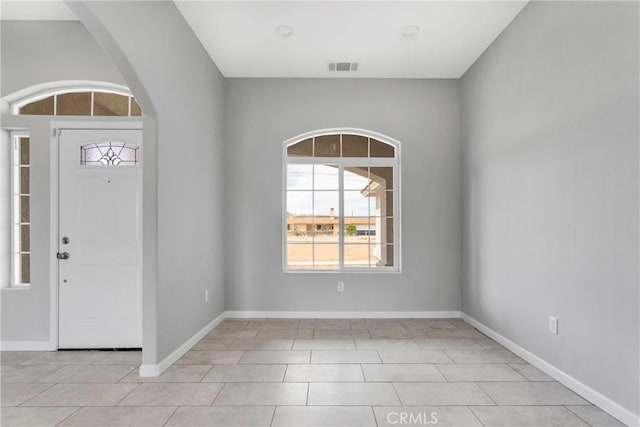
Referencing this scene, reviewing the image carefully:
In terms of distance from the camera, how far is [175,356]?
3176 mm

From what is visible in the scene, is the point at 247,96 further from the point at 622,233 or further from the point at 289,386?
the point at 622,233

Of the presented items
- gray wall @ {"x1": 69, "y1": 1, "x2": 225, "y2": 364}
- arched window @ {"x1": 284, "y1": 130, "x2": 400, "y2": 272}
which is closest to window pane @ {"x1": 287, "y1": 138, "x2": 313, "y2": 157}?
arched window @ {"x1": 284, "y1": 130, "x2": 400, "y2": 272}

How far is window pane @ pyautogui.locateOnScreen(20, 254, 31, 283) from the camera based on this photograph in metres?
3.59

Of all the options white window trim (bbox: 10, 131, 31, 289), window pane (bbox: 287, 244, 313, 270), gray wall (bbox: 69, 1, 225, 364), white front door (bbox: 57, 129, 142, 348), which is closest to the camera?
gray wall (bbox: 69, 1, 225, 364)

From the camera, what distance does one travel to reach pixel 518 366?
3.04 metres

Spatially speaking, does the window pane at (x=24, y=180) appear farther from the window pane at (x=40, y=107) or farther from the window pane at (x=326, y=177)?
the window pane at (x=326, y=177)

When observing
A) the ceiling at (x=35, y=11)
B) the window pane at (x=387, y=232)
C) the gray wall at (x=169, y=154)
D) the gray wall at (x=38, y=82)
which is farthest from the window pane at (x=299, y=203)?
the ceiling at (x=35, y=11)

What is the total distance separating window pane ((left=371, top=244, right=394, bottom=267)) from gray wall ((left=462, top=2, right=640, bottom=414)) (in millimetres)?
1162

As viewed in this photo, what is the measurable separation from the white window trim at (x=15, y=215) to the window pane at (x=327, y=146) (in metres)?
3.16

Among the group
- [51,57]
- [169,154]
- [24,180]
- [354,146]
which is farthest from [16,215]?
[354,146]

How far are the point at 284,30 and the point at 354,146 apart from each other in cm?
→ 177

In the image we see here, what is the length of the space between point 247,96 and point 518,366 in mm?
4230

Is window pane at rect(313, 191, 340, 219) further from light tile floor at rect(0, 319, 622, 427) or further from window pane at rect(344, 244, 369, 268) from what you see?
light tile floor at rect(0, 319, 622, 427)

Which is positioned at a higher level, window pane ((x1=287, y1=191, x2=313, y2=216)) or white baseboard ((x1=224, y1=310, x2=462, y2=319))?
window pane ((x1=287, y1=191, x2=313, y2=216))
